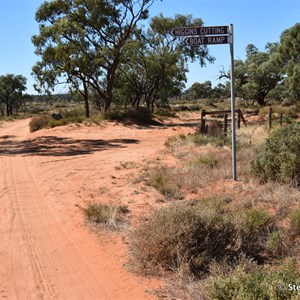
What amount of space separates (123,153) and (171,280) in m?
11.0

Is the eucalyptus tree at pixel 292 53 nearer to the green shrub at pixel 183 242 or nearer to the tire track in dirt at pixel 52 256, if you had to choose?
the tire track in dirt at pixel 52 256

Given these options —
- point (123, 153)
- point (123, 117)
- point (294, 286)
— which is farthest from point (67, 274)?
Result: point (123, 117)

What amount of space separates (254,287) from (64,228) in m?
3.65

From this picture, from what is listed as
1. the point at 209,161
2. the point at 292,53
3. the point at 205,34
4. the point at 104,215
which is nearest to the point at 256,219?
the point at 104,215

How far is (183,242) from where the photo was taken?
192 inches

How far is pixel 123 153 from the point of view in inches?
603

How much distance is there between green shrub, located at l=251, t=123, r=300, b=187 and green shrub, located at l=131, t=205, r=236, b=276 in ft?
9.85

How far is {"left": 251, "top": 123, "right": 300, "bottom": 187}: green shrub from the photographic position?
7.70 metres

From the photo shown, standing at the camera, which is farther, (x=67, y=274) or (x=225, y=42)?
(x=225, y=42)

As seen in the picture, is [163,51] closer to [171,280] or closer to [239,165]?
[239,165]

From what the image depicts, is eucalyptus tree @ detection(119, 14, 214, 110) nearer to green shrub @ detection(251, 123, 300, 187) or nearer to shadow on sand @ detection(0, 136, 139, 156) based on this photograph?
shadow on sand @ detection(0, 136, 139, 156)

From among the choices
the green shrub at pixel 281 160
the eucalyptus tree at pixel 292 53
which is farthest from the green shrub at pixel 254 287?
the eucalyptus tree at pixel 292 53

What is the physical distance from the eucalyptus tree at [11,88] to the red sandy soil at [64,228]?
58.2 m

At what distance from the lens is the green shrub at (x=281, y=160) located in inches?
303
